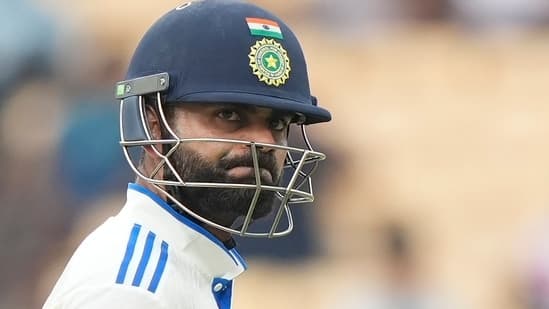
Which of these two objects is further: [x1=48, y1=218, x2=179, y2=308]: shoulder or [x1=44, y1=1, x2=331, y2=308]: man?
[x1=44, y1=1, x2=331, y2=308]: man

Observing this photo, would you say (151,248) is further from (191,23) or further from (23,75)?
(23,75)

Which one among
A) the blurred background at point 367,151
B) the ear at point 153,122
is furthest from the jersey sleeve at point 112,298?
the blurred background at point 367,151

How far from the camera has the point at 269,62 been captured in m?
2.20

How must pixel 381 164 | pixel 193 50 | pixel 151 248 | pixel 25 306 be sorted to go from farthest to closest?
pixel 381 164, pixel 25 306, pixel 193 50, pixel 151 248

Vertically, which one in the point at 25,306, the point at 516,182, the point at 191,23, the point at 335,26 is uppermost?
the point at 335,26

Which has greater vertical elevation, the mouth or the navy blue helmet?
the navy blue helmet

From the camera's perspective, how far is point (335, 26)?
6.68 meters

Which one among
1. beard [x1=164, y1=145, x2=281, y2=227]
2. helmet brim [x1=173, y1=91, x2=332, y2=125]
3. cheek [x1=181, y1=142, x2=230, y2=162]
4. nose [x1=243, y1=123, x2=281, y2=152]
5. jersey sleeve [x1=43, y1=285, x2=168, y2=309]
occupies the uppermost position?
helmet brim [x1=173, y1=91, x2=332, y2=125]

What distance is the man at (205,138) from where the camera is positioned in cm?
205

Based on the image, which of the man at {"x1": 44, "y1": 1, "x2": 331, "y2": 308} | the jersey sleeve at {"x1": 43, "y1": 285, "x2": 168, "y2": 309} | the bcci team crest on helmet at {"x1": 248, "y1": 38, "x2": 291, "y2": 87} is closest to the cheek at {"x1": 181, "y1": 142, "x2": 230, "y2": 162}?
the man at {"x1": 44, "y1": 1, "x2": 331, "y2": 308}

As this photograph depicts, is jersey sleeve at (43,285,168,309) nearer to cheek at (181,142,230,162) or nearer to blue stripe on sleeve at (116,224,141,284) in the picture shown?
blue stripe on sleeve at (116,224,141,284)

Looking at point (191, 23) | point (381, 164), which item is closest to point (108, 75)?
point (381, 164)

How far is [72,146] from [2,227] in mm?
532

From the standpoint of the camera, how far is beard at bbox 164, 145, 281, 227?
6.87ft
